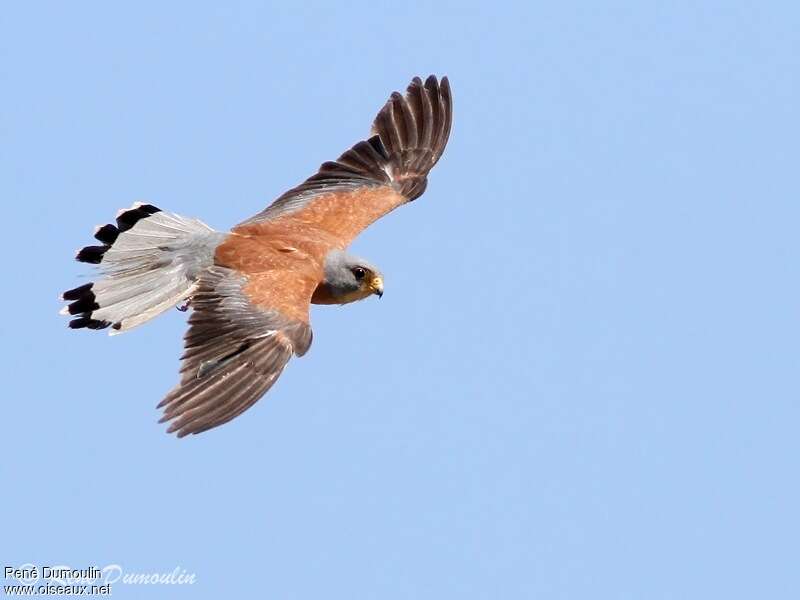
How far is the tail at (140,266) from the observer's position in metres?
11.6

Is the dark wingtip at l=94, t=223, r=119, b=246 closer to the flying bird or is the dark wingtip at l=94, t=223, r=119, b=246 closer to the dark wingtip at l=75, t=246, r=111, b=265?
the flying bird

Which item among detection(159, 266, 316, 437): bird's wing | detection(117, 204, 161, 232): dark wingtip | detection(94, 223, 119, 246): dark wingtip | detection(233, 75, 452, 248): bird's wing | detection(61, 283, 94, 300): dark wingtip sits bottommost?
detection(159, 266, 316, 437): bird's wing

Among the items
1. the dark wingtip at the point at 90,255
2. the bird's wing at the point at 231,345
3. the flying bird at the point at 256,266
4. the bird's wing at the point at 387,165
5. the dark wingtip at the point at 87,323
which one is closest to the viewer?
the bird's wing at the point at 231,345

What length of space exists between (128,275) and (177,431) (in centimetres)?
241

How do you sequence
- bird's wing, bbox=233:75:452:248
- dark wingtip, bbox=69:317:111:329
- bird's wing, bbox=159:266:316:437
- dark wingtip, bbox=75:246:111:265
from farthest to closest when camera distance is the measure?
bird's wing, bbox=233:75:452:248 < dark wingtip, bbox=75:246:111:265 < dark wingtip, bbox=69:317:111:329 < bird's wing, bbox=159:266:316:437

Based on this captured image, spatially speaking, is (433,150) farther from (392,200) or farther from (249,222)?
(249,222)

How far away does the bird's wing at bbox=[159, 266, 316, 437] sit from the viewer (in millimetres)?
10188

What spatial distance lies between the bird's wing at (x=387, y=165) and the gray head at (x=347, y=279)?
3.83 feet

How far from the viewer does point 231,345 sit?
10773 mm

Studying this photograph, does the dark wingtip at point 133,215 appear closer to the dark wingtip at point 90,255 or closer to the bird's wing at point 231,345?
the dark wingtip at point 90,255

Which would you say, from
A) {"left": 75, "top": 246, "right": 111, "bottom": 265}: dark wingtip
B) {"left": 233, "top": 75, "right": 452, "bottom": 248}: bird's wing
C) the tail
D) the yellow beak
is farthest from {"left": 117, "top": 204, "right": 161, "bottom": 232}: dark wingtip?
the yellow beak

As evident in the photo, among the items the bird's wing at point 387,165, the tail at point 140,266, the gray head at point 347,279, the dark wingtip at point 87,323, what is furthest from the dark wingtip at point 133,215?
the gray head at point 347,279

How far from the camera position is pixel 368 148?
46.1 ft

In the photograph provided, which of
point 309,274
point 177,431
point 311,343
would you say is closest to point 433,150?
point 309,274
